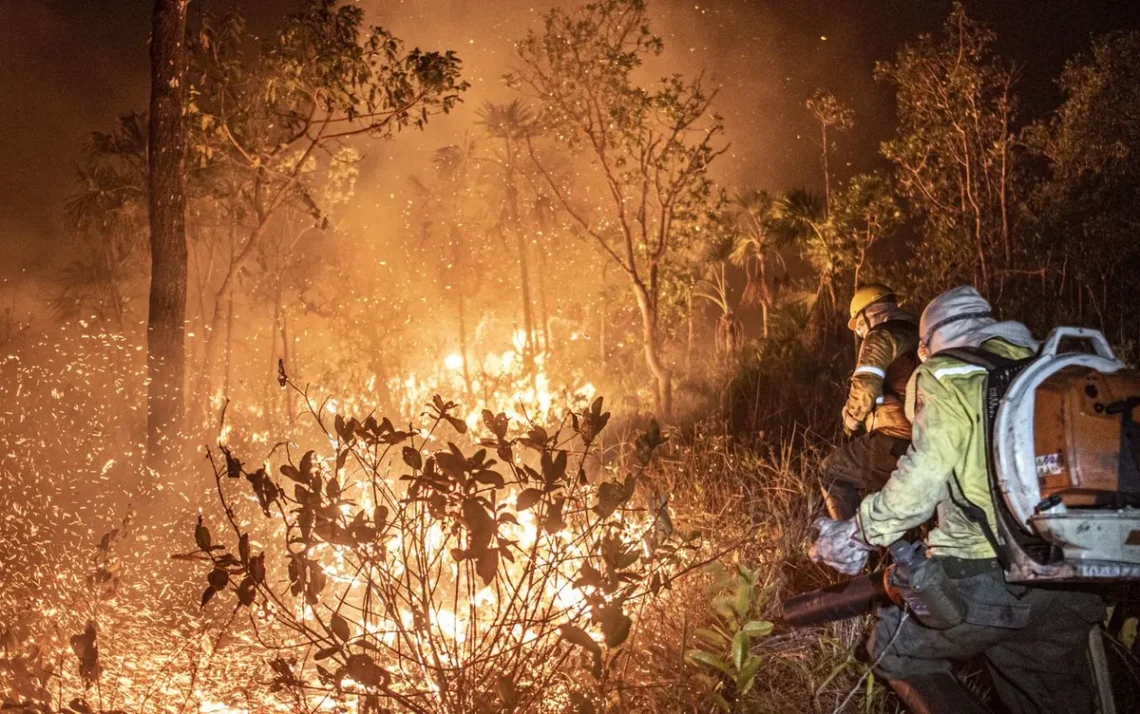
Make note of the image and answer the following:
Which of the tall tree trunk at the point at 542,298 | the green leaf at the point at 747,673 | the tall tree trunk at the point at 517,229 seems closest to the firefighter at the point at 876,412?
the green leaf at the point at 747,673

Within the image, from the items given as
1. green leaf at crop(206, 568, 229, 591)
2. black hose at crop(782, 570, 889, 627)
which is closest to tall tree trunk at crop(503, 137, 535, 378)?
black hose at crop(782, 570, 889, 627)

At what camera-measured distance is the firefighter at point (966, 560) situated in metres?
3.21

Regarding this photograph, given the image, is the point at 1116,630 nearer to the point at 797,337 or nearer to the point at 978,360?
the point at 978,360

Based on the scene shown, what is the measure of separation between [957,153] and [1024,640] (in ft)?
57.3

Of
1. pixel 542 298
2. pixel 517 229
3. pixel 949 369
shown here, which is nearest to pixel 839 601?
pixel 949 369

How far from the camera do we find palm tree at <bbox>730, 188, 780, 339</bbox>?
2294 centimetres

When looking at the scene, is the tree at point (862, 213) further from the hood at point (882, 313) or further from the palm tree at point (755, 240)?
the hood at point (882, 313)

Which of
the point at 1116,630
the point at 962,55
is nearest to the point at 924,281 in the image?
the point at 962,55

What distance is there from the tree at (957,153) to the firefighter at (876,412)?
12.5m

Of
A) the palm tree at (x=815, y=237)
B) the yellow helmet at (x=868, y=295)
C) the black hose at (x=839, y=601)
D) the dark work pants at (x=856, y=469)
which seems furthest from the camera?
the palm tree at (x=815, y=237)

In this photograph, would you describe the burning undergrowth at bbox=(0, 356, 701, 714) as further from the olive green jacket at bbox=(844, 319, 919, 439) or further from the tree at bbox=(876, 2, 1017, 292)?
the tree at bbox=(876, 2, 1017, 292)

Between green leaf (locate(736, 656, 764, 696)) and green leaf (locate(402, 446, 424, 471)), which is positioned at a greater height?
green leaf (locate(402, 446, 424, 471))

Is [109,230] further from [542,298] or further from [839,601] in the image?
[542,298]

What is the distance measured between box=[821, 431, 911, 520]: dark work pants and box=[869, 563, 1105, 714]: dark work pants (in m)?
1.75
